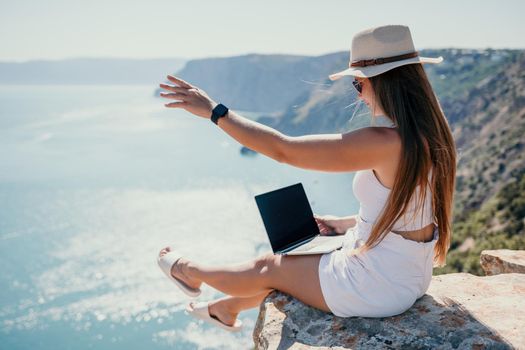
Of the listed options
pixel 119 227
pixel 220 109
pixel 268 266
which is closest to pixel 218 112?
pixel 220 109

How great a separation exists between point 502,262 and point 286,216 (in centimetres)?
204

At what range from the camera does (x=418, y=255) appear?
2.34m

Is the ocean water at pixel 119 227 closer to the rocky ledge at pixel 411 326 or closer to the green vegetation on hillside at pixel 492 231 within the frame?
the green vegetation on hillside at pixel 492 231

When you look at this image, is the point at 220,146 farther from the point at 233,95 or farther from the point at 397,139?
the point at 397,139

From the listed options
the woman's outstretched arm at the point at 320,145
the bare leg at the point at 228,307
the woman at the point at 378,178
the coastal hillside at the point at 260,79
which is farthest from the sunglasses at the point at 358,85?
the coastal hillside at the point at 260,79

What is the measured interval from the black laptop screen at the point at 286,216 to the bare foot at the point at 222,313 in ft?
1.92

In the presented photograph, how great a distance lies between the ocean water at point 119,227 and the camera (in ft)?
100

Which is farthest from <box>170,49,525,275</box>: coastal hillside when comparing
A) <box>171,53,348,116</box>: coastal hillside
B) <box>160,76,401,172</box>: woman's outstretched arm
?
<box>171,53,348,116</box>: coastal hillside

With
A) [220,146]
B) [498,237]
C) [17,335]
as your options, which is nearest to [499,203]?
[498,237]

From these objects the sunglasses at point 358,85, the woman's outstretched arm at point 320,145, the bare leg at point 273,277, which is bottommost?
the bare leg at point 273,277

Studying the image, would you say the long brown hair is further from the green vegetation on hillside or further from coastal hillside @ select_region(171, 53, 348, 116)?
coastal hillside @ select_region(171, 53, 348, 116)

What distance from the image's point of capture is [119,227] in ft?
154

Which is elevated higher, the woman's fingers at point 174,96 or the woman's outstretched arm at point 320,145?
the woman's fingers at point 174,96

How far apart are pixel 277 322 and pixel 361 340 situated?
0.45 metres
